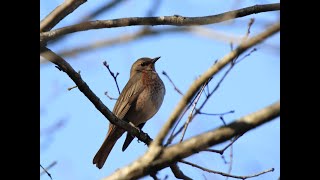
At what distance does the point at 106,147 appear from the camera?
301 inches

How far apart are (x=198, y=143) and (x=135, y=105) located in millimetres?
5041

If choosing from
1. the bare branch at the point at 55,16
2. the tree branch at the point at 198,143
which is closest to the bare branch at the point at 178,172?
the bare branch at the point at 55,16

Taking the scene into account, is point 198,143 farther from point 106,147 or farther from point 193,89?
point 106,147

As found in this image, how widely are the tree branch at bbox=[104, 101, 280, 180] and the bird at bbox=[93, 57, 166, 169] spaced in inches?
169

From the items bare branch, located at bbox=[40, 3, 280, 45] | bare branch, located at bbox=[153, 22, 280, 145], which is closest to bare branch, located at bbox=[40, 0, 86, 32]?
bare branch, located at bbox=[40, 3, 280, 45]

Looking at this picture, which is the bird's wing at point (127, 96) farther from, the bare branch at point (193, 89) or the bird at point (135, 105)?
the bare branch at point (193, 89)

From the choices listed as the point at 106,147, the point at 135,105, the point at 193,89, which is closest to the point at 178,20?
the point at 193,89

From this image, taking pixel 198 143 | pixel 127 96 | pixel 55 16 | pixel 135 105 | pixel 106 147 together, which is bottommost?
pixel 106 147

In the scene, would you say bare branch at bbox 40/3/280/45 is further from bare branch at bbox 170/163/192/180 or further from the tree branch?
bare branch at bbox 170/163/192/180

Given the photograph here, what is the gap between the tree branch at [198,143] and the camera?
299 cm

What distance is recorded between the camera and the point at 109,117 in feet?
18.7
